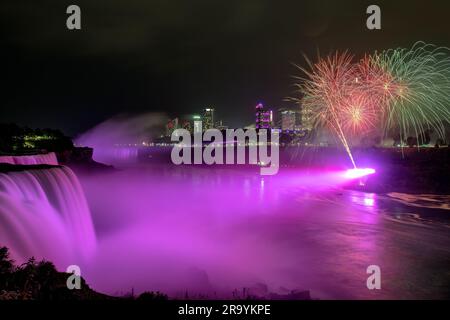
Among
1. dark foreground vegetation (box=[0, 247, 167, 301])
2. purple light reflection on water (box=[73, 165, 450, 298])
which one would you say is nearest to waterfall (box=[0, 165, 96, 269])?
purple light reflection on water (box=[73, 165, 450, 298])

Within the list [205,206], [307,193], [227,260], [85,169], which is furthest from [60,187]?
[85,169]

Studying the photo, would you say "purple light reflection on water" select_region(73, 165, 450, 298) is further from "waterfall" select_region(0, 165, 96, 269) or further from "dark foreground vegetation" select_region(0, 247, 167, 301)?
"dark foreground vegetation" select_region(0, 247, 167, 301)

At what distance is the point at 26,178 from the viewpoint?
1341 centimetres

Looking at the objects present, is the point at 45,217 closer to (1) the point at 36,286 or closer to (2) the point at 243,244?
(1) the point at 36,286

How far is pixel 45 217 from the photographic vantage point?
1325 cm

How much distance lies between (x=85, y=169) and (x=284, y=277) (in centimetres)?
4294

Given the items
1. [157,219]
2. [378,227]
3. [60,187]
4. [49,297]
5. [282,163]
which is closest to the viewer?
[49,297]

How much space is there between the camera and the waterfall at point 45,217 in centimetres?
1099

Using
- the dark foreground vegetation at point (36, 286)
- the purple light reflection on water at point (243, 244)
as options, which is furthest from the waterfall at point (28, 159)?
the dark foreground vegetation at point (36, 286)

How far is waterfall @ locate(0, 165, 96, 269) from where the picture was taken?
10992mm

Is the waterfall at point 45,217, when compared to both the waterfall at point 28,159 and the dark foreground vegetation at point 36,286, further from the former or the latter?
the waterfall at point 28,159

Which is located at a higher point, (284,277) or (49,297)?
(49,297)

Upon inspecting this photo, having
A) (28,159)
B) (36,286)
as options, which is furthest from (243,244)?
(36,286)
